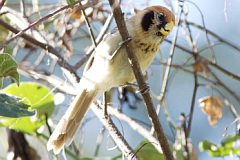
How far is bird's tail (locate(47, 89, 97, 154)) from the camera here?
1.94 m

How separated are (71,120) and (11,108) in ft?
2.51

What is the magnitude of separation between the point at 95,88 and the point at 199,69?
2.18 feet

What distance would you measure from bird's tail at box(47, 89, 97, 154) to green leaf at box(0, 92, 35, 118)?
54 centimetres

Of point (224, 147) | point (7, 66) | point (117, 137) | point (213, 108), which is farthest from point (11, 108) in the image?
point (213, 108)

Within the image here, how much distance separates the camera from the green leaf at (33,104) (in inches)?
78.5

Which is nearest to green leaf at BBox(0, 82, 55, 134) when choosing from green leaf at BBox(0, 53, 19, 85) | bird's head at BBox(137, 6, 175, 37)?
green leaf at BBox(0, 53, 19, 85)

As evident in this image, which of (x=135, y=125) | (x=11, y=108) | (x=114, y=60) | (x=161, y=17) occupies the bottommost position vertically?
(x=135, y=125)

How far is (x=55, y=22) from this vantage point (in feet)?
8.54

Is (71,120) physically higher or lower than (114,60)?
lower

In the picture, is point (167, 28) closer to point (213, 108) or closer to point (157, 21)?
point (157, 21)

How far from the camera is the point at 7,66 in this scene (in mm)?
1452

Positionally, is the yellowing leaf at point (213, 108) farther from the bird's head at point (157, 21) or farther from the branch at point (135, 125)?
the bird's head at point (157, 21)

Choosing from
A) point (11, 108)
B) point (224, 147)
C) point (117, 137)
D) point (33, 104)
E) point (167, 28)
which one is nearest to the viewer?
point (11, 108)

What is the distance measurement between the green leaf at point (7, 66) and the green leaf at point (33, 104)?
0.47m
